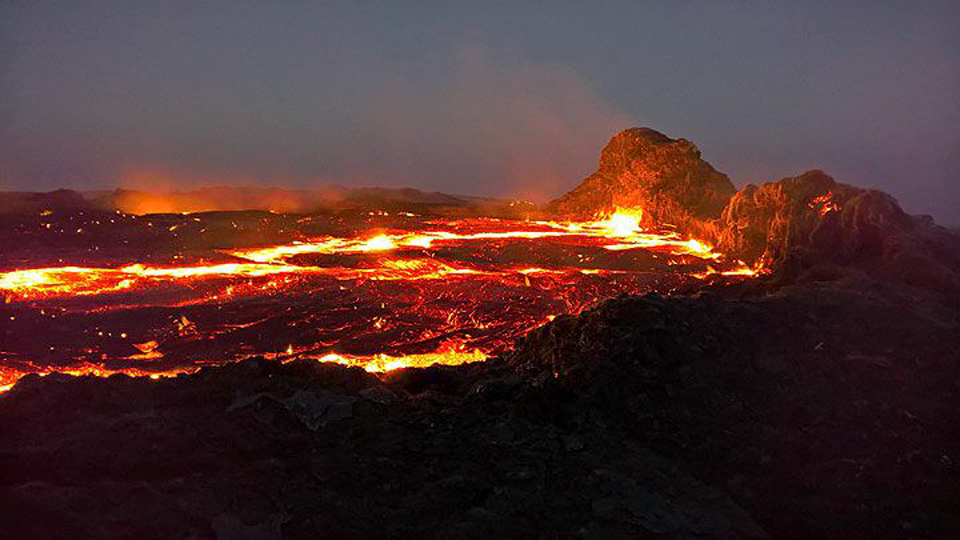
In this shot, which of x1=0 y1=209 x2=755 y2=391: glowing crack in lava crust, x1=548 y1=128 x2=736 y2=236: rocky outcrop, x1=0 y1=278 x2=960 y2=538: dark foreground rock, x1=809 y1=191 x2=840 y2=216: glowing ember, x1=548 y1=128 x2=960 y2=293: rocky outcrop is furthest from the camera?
x1=548 y1=128 x2=736 y2=236: rocky outcrop

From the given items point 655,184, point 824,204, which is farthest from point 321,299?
point 655,184

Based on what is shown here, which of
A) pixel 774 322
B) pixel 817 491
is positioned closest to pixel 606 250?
pixel 774 322

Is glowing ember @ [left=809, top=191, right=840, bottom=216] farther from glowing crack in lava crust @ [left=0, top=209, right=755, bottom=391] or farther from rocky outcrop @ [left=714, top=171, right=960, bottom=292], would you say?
glowing crack in lava crust @ [left=0, top=209, right=755, bottom=391]

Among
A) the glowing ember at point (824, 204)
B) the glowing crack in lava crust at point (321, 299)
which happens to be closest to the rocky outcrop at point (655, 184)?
the glowing crack in lava crust at point (321, 299)

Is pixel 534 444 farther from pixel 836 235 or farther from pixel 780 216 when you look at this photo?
pixel 780 216

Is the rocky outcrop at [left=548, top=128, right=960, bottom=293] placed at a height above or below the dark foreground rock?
above

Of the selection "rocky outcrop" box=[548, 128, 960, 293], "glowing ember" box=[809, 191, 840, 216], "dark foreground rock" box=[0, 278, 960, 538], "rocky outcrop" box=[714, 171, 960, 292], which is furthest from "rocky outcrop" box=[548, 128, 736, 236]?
"dark foreground rock" box=[0, 278, 960, 538]

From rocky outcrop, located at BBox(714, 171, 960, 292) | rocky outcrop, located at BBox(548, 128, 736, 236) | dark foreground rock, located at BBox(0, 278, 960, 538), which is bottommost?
dark foreground rock, located at BBox(0, 278, 960, 538)
